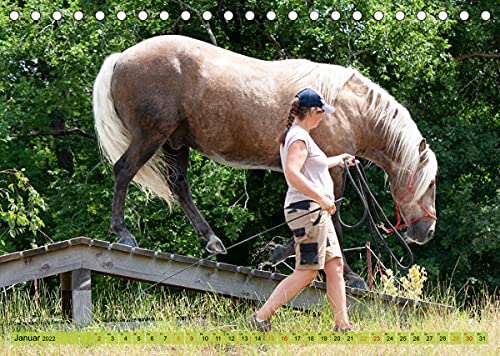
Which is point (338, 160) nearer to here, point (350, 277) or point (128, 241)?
point (350, 277)

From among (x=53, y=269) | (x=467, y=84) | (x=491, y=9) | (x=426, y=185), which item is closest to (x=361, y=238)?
(x=467, y=84)

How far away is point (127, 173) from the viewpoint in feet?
20.5

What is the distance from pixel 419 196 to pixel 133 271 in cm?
238

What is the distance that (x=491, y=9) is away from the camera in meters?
13.7

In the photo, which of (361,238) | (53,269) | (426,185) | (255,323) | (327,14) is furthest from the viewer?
(361,238)

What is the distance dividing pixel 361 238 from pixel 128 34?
504 cm

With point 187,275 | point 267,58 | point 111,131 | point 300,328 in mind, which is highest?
point 267,58

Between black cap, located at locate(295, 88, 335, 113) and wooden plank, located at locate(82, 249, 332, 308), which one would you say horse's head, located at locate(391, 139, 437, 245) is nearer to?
wooden plank, located at locate(82, 249, 332, 308)

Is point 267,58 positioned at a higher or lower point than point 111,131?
higher

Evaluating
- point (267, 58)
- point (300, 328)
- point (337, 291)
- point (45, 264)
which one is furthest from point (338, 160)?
point (267, 58)

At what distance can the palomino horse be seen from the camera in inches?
244

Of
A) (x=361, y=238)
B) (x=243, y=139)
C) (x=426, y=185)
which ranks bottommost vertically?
(x=361, y=238)

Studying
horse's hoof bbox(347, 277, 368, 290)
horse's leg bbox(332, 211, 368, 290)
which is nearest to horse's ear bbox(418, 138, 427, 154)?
horse's leg bbox(332, 211, 368, 290)

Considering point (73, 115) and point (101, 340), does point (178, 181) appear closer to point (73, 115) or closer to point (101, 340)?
point (101, 340)
